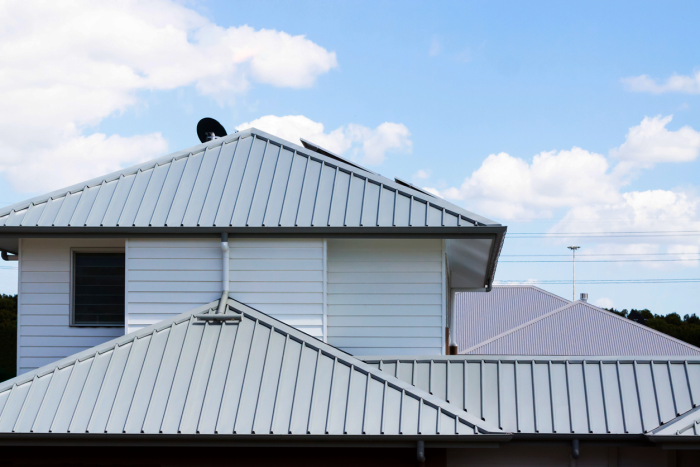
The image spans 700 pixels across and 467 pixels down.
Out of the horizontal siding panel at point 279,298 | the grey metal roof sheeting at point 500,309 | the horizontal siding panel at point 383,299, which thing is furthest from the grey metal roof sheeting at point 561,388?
the grey metal roof sheeting at point 500,309

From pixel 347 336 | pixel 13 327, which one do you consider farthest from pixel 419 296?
pixel 13 327

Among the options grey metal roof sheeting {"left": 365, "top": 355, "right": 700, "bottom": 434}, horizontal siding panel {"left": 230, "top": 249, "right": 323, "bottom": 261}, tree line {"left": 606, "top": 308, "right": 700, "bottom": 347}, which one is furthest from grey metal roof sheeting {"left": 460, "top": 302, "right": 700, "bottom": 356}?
horizontal siding panel {"left": 230, "top": 249, "right": 323, "bottom": 261}

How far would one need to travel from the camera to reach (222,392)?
8789mm

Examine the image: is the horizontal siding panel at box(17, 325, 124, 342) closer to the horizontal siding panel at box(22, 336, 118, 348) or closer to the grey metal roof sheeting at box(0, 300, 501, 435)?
the horizontal siding panel at box(22, 336, 118, 348)

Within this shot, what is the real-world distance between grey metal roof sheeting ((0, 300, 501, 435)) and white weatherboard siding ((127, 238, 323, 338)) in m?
0.73

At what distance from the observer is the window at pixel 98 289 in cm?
1109

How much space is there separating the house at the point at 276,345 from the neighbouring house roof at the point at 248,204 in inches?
1.2

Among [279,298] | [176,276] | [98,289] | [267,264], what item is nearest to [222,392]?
[279,298]

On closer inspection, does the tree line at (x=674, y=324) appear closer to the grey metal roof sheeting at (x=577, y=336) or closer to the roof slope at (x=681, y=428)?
the grey metal roof sheeting at (x=577, y=336)

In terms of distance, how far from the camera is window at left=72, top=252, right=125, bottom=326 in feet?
36.4

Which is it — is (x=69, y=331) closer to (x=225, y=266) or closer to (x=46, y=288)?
(x=46, y=288)

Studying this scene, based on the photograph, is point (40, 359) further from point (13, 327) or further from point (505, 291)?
point (505, 291)

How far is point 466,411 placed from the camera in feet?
30.3

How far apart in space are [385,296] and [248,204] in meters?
2.53
